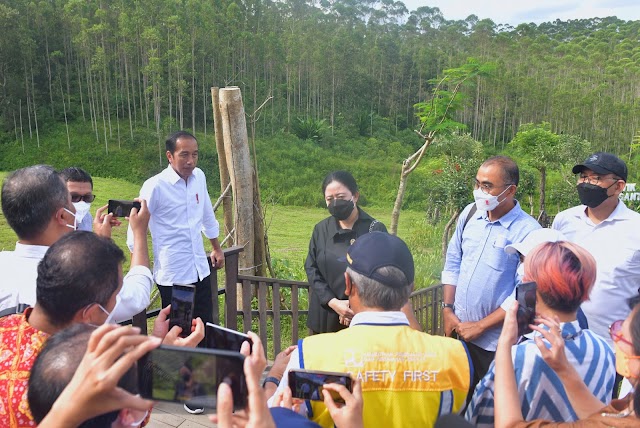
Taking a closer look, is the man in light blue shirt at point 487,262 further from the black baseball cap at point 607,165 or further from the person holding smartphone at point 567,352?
the person holding smartphone at point 567,352

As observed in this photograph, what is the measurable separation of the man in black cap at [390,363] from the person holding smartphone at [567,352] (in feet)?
0.43

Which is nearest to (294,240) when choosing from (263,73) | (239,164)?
(239,164)

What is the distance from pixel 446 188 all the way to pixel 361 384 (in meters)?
10.4

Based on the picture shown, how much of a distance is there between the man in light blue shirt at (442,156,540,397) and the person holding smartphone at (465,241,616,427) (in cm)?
102

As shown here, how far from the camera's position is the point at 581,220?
10.0 ft

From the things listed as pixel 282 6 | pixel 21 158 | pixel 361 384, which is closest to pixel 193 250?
pixel 361 384

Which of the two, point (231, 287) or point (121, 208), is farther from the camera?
point (231, 287)

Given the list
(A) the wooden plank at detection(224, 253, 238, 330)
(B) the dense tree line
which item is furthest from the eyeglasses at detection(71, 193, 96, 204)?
(B) the dense tree line

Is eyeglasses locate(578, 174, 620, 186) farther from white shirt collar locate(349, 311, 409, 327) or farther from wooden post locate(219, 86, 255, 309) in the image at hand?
wooden post locate(219, 86, 255, 309)

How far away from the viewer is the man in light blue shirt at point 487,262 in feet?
8.96

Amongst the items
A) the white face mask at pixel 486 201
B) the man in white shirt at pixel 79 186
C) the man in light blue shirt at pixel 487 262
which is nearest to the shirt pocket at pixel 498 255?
the man in light blue shirt at pixel 487 262

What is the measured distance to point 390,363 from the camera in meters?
1.43

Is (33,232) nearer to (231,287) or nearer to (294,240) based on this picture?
(231,287)

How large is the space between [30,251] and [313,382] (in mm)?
1185
